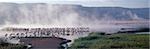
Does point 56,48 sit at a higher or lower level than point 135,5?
lower

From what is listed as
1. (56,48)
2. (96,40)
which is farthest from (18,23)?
(96,40)

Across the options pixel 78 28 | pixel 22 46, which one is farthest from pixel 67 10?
pixel 22 46

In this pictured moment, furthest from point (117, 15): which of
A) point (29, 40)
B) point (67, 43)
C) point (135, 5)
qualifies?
point (29, 40)

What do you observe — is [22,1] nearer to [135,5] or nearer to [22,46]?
[22,46]

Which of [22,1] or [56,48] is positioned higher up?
[22,1]

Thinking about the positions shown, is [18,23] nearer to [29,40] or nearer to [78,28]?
[29,40]

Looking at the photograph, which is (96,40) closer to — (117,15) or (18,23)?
(117,15)
